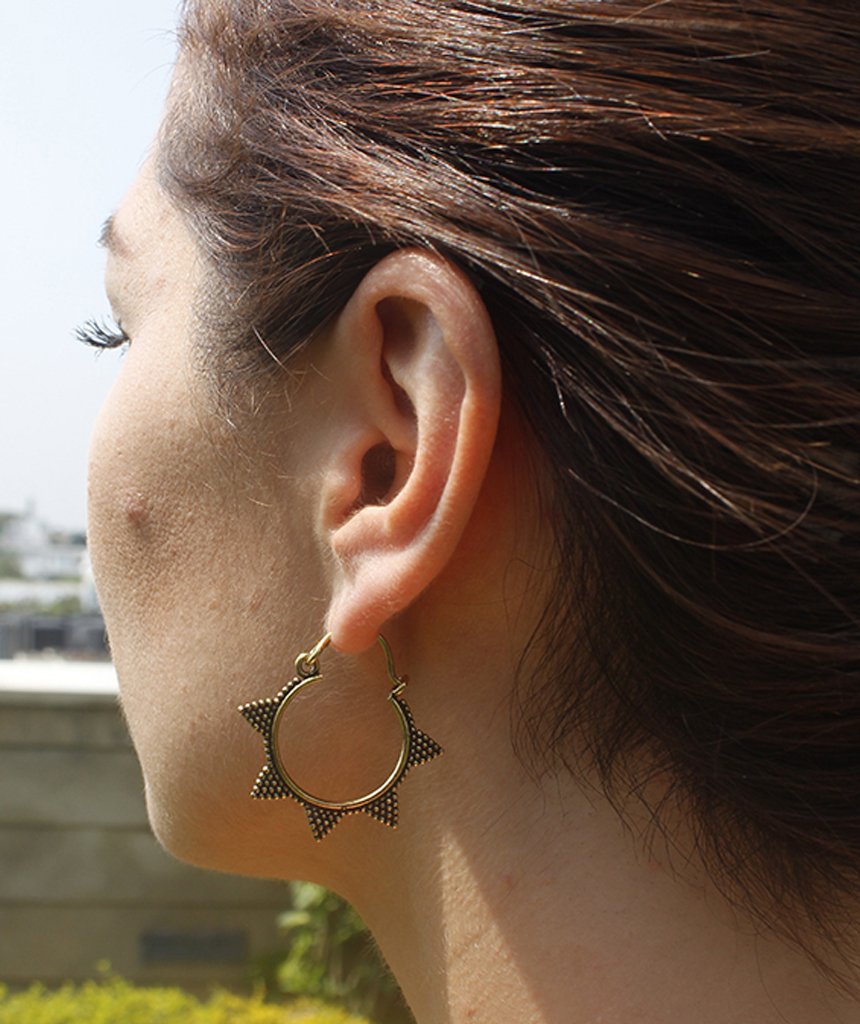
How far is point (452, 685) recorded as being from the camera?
1.26m

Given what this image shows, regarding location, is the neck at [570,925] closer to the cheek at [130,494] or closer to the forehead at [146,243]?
the cheek at [130,494]

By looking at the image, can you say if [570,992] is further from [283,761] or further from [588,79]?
[588,79]

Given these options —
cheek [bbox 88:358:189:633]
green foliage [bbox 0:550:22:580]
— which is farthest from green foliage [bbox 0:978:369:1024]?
cheek [bbox 88:358:189:633]

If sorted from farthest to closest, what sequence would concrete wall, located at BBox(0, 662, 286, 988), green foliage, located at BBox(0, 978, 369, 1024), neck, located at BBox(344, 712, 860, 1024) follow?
concrete wall, located at BBox(0, 662, 286, 988) → green foliage, located at BBox(0, 978, 369, 1024) → neck, located at BBox(344, 712, 860, 1024)

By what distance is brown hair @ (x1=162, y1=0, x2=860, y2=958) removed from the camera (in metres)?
1.07

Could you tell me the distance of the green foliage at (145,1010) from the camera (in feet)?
17.3

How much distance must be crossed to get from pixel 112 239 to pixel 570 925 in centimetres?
99

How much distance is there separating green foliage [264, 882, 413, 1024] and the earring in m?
4.67

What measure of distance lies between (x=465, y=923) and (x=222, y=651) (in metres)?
0.40

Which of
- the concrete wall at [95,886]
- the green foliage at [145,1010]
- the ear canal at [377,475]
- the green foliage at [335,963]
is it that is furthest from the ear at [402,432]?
the concrete wall at [95,886]

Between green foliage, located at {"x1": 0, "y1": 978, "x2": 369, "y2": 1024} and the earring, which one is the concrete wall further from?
the earring

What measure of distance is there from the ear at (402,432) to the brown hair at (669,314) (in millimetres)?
40

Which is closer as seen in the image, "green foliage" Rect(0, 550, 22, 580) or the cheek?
the cheek

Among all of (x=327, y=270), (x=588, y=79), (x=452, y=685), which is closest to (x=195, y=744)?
(x=452, y=685)
